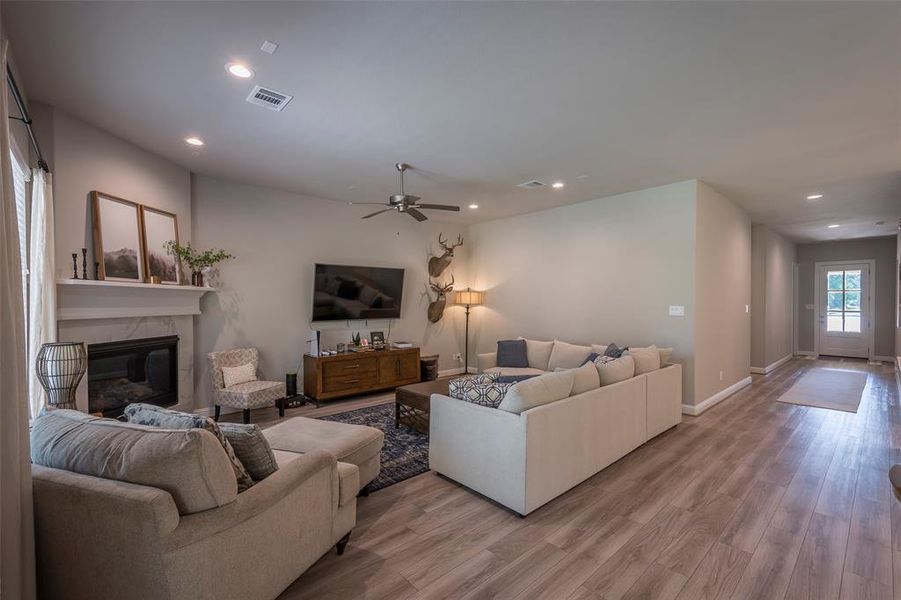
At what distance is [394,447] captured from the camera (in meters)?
3.78

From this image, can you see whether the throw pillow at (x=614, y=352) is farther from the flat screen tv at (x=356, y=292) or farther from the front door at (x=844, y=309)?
the front door at (x=844, y=309)

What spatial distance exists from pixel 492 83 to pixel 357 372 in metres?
4.11

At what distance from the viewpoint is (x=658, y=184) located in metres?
4.88

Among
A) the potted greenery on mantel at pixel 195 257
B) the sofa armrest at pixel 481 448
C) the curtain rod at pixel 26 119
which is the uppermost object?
the curtain rod at pixel 26 119

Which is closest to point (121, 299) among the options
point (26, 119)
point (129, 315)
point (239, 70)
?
point (129, 315)

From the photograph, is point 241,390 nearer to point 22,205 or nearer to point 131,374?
point 131,374

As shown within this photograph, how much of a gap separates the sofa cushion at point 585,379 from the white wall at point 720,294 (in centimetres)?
223

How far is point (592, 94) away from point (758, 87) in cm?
105

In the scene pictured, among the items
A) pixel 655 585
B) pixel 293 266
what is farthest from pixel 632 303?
pixel 293 266

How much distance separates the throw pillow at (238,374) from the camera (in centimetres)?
457

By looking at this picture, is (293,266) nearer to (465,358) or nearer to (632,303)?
(465,358)

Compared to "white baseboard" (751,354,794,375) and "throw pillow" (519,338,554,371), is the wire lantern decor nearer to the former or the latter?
"throw pillow" (519,338,554,371)

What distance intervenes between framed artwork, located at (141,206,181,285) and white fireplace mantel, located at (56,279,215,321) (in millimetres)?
156

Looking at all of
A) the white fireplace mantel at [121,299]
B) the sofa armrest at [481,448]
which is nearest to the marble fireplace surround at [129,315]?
the white fireplace mantel at [121,299]
